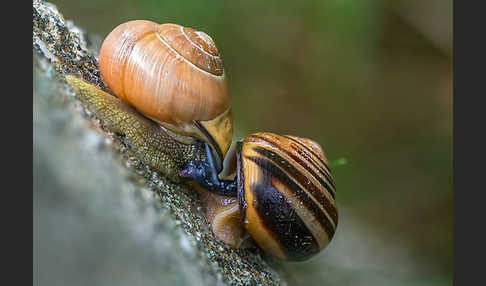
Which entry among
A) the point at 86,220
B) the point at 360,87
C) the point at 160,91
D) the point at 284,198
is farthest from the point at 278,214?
the point at 360,87

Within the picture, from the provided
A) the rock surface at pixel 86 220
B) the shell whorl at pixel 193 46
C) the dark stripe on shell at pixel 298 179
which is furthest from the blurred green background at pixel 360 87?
the rock surface at pixel 86 220

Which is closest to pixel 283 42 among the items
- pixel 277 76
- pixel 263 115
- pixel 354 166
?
pixel 277 76

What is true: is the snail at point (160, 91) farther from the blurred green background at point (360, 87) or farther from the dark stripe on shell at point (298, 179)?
the blurred green background at point (360, 87)

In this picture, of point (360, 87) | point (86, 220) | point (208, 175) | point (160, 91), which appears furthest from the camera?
point (360, 87)

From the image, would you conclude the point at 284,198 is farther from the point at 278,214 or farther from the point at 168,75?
the point at 168,75

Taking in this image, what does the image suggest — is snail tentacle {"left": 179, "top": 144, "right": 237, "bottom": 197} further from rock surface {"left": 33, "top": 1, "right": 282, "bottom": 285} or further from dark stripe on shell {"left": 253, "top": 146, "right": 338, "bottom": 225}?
rock surface {"left": 33, "top": 1, "right": 282, "bottom": 285}

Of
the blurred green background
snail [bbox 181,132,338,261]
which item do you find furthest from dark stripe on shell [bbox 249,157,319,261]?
the blurred green background

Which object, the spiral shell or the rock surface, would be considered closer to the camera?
the rock surface

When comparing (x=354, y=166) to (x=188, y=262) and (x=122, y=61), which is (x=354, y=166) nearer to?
(x=122, y=61)
